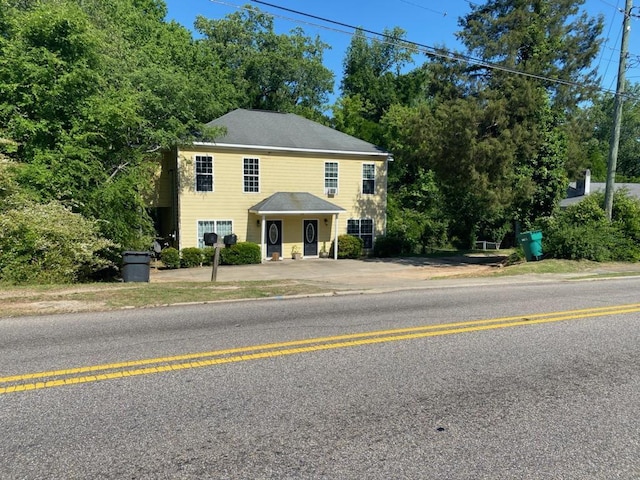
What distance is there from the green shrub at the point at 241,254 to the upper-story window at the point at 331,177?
5635 millimetres

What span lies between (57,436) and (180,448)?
998mm

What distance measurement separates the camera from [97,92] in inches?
653

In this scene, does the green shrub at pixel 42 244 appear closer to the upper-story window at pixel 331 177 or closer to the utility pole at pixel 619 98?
the upper-story window at pixel 331 177

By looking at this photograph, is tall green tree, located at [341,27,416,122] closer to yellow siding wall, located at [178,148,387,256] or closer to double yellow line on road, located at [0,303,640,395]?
yellow siding wall, located at [178,148,387,256]

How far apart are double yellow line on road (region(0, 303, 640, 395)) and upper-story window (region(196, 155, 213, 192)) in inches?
709

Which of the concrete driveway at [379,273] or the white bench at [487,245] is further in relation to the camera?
the white bench at [487,245]

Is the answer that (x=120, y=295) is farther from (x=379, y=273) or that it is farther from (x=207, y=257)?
(x=207, y=257)

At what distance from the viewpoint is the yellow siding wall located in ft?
74.4

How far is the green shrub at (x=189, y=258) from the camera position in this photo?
71.3 ft

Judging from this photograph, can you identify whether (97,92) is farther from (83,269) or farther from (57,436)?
(57,436)

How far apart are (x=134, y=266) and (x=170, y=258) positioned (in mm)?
7689

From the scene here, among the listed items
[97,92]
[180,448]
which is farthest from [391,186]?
[180,448]

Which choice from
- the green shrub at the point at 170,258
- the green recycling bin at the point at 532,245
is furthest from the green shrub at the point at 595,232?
the green shrub at the point at 170,258

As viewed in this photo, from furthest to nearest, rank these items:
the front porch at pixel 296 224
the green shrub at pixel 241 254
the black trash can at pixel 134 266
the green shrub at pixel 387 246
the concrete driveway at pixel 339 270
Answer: the green shrub at pixel 387 246 < the front porch at pixel 296 224 < the green shrub at pixel 241 254 < the concrete driveway at pixel 339 270 < the black trash can at pixel 134 266
